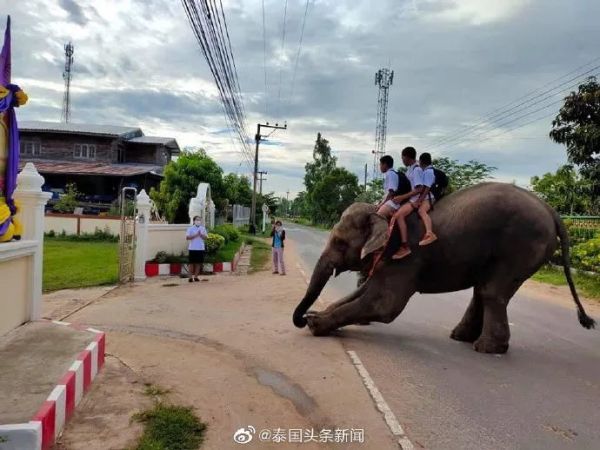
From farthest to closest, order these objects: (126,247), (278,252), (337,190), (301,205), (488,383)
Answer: (301,205), (337,190), (278,252), (126,247), (488,383)

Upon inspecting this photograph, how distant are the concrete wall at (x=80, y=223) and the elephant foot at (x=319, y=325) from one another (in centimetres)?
1788

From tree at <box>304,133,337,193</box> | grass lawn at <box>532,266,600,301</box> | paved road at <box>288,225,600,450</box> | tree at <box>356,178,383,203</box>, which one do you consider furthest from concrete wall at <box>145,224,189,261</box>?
tree at <box>304,133,337,193</box>

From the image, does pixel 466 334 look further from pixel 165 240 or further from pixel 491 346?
pixel 165 240

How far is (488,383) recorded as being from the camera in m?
5.25

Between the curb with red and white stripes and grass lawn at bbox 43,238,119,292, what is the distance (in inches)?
253

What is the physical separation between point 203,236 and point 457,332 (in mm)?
7161

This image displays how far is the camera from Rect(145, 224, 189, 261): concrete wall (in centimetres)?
1338

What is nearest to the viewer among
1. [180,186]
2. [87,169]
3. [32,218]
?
[32,218]

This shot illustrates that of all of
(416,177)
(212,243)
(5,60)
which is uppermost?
(5,60)

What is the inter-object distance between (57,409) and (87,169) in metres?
29.5

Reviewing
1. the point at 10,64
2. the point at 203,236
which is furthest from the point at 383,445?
the point at 203,236

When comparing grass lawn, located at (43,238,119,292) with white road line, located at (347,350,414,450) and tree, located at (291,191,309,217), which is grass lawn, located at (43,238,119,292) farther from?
tree, located at (291,191,309,217)

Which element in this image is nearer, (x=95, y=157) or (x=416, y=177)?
(x=416, y=177)

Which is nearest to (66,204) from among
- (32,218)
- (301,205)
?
(32,218)
